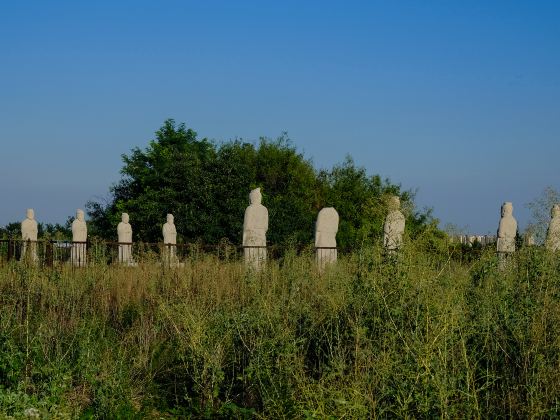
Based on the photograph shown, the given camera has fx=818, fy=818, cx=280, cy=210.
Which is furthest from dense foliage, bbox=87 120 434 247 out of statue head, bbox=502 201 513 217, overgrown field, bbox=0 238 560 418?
overgrown field, bbox=0 238 560 418

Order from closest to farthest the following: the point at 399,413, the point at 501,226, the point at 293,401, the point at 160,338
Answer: the point at 399,413
the point at 293,401
the point at 160,338
the point at 501,226

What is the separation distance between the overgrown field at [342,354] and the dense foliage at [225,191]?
755 inches

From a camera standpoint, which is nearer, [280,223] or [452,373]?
[452,373]

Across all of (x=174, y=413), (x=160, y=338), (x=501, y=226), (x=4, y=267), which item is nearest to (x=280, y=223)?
(x=501, y=226)

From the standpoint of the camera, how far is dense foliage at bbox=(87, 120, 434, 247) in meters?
33.5

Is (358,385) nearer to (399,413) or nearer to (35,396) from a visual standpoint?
(399,413)

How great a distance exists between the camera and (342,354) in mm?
7211

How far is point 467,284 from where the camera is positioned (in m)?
8.58

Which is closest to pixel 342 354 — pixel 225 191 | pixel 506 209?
pixel 506 209

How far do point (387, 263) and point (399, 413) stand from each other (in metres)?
1.94

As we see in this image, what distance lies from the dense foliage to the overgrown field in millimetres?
19173

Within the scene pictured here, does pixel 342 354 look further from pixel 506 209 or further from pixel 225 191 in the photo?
pixel 225 191

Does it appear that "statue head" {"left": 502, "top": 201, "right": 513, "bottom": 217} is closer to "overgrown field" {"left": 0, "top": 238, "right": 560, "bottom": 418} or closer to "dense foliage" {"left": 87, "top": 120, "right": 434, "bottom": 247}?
"dense foliage" {"left": 87, "top": 120, "right": 434, "bottom": 247}

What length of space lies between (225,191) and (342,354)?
27233mm
